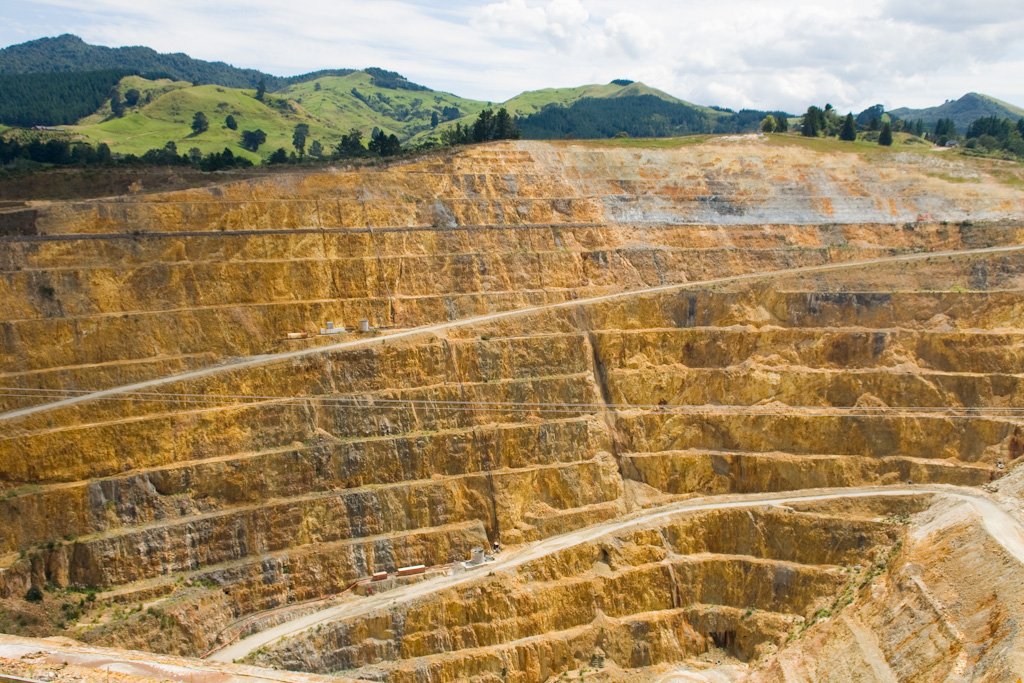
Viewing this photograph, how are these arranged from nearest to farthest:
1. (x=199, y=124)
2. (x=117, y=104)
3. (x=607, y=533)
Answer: (x=607, y=533) → (x=199, y=124) → (x=117, y=104)

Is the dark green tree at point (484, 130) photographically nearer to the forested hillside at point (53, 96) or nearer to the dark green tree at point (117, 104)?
the dark green tree at point (117, 104)

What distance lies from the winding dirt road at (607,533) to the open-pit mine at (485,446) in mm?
272

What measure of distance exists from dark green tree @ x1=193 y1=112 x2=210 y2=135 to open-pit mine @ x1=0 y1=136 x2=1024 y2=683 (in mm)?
71475

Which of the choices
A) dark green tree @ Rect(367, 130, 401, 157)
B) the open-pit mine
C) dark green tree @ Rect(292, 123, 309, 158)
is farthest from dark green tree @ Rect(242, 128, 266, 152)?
the open-pit mine

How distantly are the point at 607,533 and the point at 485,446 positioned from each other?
9.60 metres

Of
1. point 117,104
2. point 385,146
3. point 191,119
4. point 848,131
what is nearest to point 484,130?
point 385,146

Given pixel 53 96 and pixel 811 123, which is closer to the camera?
pixel 811 123

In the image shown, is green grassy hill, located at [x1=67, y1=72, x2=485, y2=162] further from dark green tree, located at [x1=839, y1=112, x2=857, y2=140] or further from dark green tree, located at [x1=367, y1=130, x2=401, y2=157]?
dark green tree, located at [x1=839, y1=112, x2=857, y2=140]

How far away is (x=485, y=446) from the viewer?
56031 millimetres

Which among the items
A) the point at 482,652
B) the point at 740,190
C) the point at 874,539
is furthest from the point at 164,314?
the point at 740,190

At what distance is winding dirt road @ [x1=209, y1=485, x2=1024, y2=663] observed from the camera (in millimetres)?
44812

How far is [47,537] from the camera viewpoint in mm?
45156

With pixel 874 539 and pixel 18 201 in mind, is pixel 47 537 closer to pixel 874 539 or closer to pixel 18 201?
pixel 18 201

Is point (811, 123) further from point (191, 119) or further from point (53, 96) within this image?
point (53, 96)
